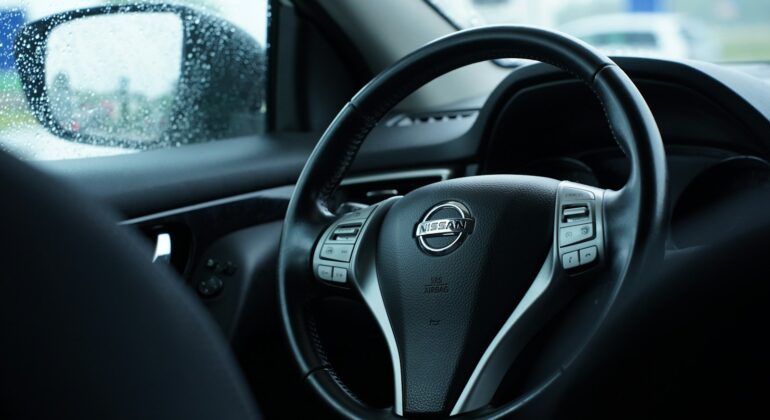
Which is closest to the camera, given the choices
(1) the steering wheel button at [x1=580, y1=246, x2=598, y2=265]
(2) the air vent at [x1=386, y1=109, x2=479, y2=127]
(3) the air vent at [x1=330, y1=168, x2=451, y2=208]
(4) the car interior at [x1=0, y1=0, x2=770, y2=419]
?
(4) the car interior at [x1=0, y1=0, x2=770, y2=419]

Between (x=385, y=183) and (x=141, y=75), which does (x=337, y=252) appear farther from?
(x=141, y=75)

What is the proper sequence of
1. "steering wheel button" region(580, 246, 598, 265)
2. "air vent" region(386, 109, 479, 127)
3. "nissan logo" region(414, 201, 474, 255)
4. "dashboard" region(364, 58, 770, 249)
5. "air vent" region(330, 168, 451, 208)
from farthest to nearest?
"air vent" region(386, 109, 479, 127)
"air vent" region(330, 168, 451, 208)
"dashboard" region(364, 58, 770, 249)
"nissan logo" region(414, 201, 474, 255)
"steering wheel button" region(580, 246, 598, 265)

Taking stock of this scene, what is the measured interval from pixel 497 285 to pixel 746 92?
0.61 metres

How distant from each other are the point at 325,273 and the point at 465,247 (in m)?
0.25

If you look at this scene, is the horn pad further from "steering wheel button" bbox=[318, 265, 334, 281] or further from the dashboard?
the dashboard

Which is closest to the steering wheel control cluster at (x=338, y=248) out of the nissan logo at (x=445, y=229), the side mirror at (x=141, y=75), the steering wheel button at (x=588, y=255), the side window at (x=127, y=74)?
the nissan logo at (x=445, y=229)

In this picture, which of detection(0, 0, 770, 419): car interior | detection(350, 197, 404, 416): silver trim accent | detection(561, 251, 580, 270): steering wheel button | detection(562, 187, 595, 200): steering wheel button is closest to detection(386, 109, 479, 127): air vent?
detection(0, 0, 770, 419): car interior

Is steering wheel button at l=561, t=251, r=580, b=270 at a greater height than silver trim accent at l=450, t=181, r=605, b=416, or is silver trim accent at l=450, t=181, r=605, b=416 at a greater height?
steering wheel button at l=561, t=251, r=580, b=270

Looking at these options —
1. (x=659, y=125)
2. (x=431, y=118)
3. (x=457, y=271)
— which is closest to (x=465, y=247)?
(x=457, y=271)

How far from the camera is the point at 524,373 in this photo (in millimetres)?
1402

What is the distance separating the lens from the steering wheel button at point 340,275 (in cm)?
157

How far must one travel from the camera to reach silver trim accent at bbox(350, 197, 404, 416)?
4.90ft

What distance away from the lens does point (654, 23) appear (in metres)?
9.93

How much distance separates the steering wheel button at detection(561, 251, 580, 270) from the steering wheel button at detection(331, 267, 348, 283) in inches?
14.3
